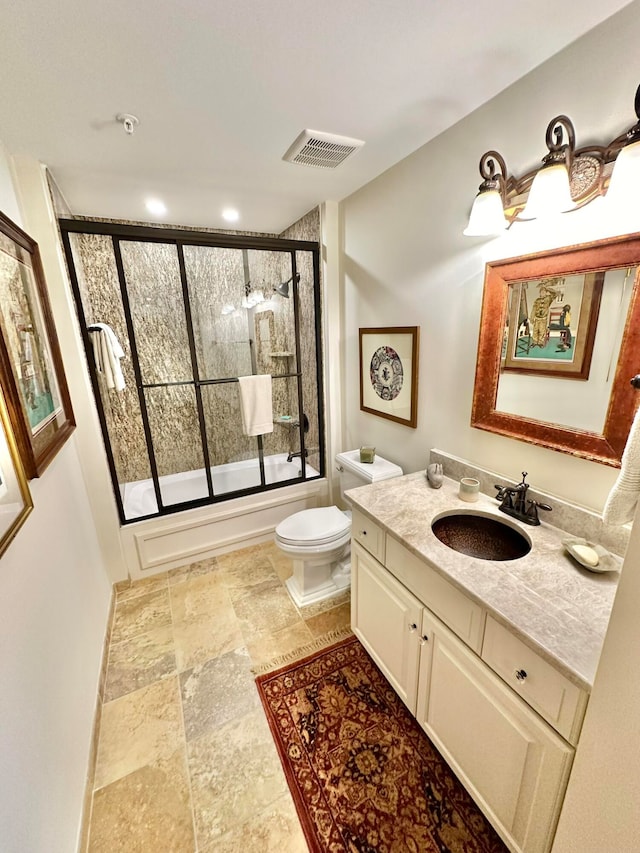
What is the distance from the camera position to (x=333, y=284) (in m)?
2.46

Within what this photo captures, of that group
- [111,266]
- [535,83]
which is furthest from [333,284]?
[111,266]

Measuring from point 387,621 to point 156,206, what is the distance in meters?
2.87

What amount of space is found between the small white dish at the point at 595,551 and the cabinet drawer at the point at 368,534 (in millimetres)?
637

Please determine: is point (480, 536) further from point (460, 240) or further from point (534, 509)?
point (460, 240)

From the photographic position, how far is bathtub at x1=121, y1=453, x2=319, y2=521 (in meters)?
2.80

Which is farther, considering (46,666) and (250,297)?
(250,297)

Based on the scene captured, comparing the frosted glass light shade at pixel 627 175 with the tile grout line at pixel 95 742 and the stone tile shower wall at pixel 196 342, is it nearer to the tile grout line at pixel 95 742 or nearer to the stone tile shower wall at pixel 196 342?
the stone tile shower wall at pixel 196 342

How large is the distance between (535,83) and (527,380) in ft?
3.40

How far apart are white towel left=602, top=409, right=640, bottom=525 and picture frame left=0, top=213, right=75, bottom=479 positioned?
160 centimetres

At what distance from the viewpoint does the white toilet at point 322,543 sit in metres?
1.98

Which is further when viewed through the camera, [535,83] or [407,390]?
[407,390]

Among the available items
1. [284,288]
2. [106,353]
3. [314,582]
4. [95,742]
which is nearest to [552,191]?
[284,288]

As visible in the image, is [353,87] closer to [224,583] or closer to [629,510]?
[629,510]

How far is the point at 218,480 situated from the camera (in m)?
3.04
